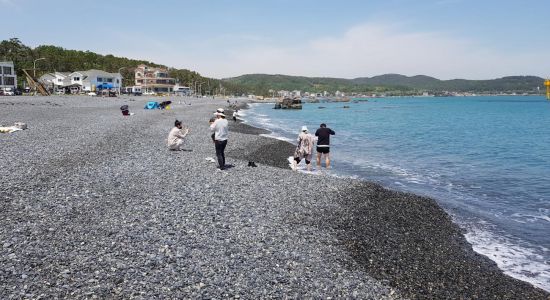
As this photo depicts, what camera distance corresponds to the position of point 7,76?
89000mm

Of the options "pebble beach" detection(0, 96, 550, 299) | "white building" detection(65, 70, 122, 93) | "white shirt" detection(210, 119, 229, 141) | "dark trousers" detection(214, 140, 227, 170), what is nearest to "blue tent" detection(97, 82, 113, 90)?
"white building" detection(65, 70, 122, 93)

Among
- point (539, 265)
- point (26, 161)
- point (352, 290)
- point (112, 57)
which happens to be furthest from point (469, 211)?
point (112, 57)

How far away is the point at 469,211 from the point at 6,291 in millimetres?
14773

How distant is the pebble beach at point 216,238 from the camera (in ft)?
22.6

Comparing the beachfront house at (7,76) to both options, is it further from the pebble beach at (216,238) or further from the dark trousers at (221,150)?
the dark trousers at (221,150)

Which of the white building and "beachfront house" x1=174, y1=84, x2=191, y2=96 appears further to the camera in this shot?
"beachfront house" x1=174, y1=84, x2=191, y2=96

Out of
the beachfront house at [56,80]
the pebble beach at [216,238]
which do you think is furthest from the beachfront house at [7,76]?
the pebble beach at [216,238]

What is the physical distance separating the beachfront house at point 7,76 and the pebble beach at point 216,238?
291ft

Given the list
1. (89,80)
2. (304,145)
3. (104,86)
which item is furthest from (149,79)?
(304,145)

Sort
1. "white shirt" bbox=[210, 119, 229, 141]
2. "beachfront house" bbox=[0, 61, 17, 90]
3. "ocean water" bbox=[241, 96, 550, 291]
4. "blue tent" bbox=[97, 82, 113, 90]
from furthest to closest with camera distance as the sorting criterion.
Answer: "blue tent" bbox=[97, 82, 113, 90] < "beachfront house" bbox=[0, 61, 17, 90] < "white shirt" bbox=[210, 119, 229, 141] < "ocean water" bbox=[241, 96, 550, 291]

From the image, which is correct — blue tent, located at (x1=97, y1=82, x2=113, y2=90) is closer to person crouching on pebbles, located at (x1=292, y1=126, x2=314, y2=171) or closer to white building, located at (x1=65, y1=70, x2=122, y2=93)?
white building, located at (x1=65, y1=70, x2=122, y2=93)

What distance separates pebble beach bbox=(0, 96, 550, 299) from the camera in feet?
22.6

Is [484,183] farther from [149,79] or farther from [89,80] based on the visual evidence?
[149,79]

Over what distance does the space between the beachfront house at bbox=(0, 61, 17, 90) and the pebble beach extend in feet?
291
